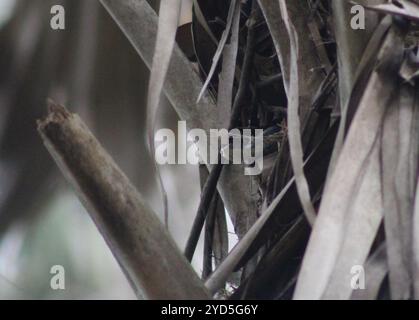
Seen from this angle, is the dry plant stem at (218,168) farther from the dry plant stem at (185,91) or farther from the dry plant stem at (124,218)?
the dry plant stem at (124,218)

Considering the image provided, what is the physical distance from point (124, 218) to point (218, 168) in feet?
0.89

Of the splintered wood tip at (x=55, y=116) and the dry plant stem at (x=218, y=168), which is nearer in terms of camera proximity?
the splintered wood tip at (x=55, y=116)

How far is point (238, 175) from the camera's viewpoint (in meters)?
0.89

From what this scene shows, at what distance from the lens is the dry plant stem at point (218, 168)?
0.81m

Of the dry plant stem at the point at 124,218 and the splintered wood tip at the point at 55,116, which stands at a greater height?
the splintered wood tip at the point at 55,116

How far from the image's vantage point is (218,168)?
82cm

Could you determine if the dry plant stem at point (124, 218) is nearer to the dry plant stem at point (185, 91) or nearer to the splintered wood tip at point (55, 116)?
the splintered wood tip at point (55, 116)

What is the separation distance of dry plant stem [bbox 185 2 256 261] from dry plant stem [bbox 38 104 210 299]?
226 millimetres

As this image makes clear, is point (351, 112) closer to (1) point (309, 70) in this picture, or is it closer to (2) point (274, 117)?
(1) point (309, 70)

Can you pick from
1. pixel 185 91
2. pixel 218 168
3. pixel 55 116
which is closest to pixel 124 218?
pixel 55 116

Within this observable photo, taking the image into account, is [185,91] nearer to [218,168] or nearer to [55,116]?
[218,168]

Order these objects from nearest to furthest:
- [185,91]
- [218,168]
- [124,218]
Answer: [124,218] < [218,168] < [185,91]

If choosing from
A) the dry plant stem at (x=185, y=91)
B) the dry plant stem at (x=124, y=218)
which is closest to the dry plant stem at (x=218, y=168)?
the dry plant stem at (x=185, y=91)

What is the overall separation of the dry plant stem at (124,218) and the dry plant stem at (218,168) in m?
0.23
